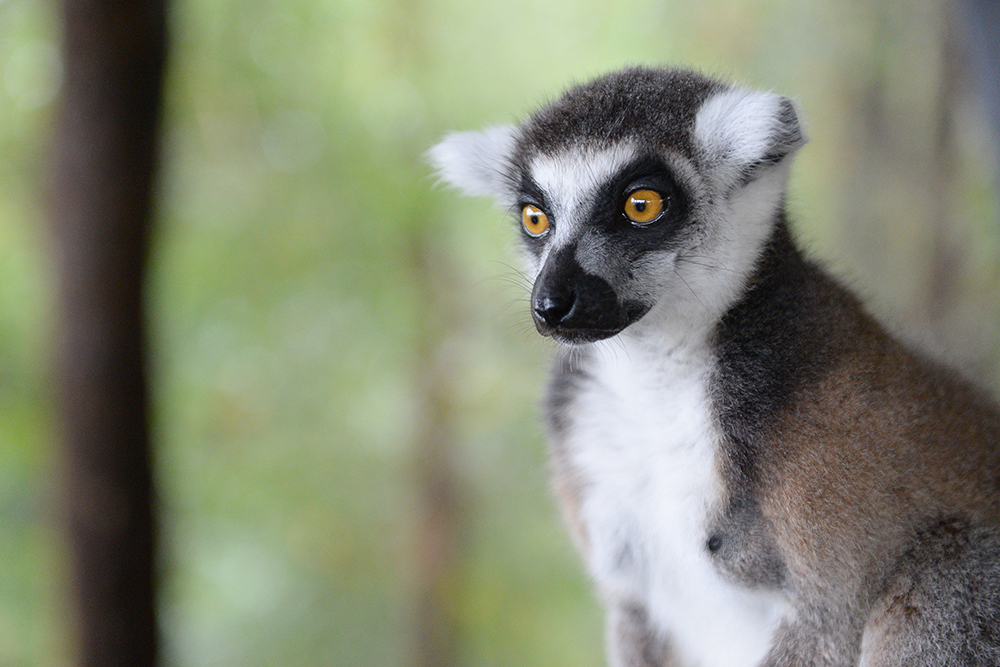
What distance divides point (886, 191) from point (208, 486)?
16.6 feet

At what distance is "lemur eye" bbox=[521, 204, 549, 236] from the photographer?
Answer: 1.89 m

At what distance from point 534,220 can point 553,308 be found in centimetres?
38

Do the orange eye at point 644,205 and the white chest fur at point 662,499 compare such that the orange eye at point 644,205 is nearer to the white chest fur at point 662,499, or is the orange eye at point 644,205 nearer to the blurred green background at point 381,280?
the white chest fur at point 662,499

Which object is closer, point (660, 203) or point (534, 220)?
point (660, 203)

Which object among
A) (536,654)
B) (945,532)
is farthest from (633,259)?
(536,654)

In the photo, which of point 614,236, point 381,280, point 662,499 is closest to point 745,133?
point 614,236

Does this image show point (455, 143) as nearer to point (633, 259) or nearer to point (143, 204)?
point (633, 259)

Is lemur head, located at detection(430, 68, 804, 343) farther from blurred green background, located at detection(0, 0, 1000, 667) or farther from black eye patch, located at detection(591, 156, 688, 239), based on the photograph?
blurred green background, located at detection(0, 0, 1000, 667)

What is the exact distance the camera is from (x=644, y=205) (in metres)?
1.74

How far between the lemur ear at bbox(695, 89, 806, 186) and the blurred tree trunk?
1.83 meters

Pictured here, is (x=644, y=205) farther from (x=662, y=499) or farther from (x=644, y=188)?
(x=662, y=499)

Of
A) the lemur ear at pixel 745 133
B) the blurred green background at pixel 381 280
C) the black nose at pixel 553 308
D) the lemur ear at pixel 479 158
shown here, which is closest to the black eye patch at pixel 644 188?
the lemur ear at pixel 745 133

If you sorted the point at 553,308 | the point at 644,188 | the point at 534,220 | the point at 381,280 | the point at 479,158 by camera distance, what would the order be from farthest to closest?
1. the point at 381,280
2. the point at 479,158
3. the point at 534,220
4. the point at 644,188
5. the point at 553,308

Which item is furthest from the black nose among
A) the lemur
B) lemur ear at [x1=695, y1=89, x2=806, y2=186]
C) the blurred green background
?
the blurred green background
